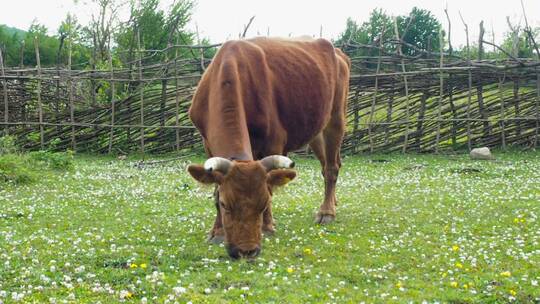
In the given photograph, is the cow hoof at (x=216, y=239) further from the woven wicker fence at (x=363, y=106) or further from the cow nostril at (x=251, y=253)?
the woven wicker fence at (x=363, y=106)

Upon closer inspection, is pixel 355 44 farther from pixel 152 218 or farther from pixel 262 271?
pixel 262 271

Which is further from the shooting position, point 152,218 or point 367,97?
point 367,97

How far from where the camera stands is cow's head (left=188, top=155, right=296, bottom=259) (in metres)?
4.97

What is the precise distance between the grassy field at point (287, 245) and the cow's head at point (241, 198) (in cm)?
Result: 19

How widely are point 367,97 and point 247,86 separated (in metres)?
10.3

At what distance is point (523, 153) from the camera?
14953mm

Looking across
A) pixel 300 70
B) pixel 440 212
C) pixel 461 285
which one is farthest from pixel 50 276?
pixel 440 212

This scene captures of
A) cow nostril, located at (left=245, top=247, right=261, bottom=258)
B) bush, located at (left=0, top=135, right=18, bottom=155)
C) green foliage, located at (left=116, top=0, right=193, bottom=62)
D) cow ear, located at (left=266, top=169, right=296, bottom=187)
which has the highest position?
green foliage, located at (left=116, top=0, right=193, bottom=62)

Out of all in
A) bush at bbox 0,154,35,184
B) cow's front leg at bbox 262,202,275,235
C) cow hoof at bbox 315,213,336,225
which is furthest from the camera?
bush at bbox 0,154,35,184

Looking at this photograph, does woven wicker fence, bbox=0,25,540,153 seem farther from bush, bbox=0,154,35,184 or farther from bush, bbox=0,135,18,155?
bush, bbox=0,154,35,184

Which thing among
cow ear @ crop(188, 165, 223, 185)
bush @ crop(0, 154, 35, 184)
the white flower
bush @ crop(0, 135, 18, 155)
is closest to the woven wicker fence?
→ bush @ crop(0, 135, 18, 155)

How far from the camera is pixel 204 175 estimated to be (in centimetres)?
521

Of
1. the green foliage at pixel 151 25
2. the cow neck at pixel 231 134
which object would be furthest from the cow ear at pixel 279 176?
the green foliage at pixel 151 25

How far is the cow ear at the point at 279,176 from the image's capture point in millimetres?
5254
